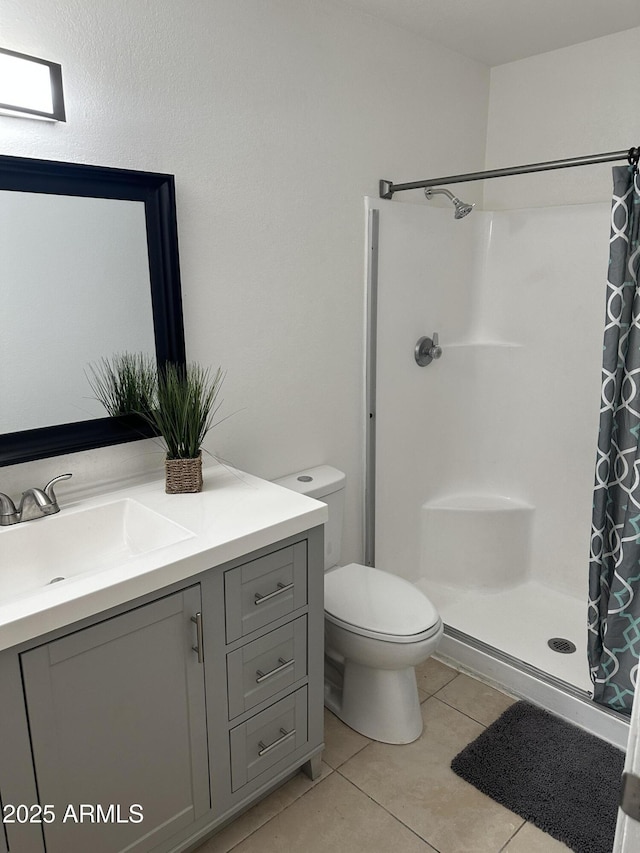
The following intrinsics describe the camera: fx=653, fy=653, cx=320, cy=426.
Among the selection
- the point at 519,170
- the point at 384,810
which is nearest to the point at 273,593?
the point at 384,810

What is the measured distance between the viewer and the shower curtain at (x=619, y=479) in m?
1.99

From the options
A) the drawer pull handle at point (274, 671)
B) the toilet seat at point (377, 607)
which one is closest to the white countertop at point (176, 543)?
the drawer pull handle at point (274, 671)

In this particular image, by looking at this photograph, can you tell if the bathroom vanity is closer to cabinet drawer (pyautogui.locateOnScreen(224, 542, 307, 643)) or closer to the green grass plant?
cabinet drawer (pyautogui.locateOnScreen(224, 542, 307, 643))

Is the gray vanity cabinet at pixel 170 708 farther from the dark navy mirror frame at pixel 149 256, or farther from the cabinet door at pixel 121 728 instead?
the dark navy mirror frame at pixel 149 256

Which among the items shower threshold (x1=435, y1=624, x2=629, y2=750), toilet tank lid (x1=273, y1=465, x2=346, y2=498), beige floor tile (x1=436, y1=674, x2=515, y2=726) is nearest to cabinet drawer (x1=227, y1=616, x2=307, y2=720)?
toilet tank lid (x1=273, y1=465, x2=346, y2=498)

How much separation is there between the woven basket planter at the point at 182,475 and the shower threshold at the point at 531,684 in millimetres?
1305

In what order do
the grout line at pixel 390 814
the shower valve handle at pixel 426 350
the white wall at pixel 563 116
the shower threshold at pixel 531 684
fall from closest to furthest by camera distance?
the grout line at pixel 390 814 < the shower threshold at pixel 531 684 < the white wall at pixel 563 116 < the shower valve handle at pixel 426 350

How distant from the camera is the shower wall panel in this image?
271cm

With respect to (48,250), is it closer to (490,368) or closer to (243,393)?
(243,393)

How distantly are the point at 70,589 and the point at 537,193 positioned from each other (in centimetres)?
254

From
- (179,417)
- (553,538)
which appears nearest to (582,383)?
(553,538)

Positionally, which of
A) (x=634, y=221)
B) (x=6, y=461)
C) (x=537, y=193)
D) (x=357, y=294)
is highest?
(x=537, y=193)

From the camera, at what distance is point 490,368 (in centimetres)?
308

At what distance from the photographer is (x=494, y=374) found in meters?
3.08
